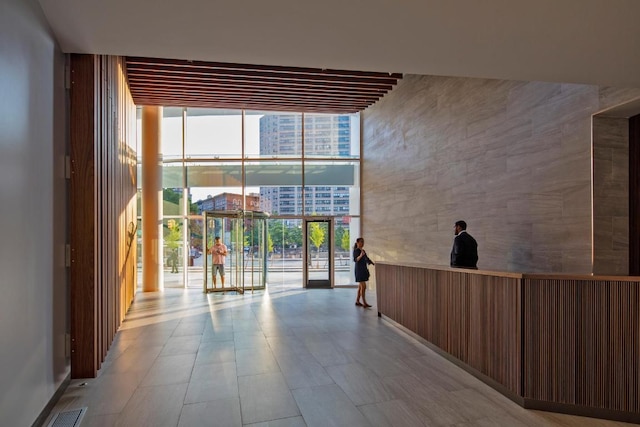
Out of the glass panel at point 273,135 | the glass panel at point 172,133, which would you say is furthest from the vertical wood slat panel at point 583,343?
the glass panel at point 172,133

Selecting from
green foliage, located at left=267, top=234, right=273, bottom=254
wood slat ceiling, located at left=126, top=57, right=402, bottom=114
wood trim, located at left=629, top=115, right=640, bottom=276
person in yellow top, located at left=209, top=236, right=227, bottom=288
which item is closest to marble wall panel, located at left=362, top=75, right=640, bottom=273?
wood trim, located at left=629, top=115, right=640, bottom=276

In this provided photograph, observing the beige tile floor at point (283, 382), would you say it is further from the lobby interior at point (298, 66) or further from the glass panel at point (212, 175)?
the glass panel at point (212, 175)

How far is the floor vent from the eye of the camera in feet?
11.0

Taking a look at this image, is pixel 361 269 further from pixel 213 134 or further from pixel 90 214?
pixel 213 134

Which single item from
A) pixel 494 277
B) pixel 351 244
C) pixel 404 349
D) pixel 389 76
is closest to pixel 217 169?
pixel 351 244

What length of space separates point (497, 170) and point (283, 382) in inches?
177

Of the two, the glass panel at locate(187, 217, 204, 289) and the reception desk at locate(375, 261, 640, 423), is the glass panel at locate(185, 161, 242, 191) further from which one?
the reception desk at locate(375, 261, 640, 423)

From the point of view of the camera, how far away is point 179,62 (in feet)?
25.6

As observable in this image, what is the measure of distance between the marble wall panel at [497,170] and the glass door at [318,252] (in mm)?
2830

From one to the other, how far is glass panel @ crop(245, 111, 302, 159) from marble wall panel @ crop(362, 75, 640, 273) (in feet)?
13.0

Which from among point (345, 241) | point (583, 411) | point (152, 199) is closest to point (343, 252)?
point (345, 241)

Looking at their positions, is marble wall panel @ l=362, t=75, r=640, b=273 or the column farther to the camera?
the column

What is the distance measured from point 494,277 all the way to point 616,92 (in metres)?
2.56

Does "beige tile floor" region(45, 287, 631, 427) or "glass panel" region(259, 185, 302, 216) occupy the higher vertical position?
"glass panel" region(259, 185, 302, 216)
